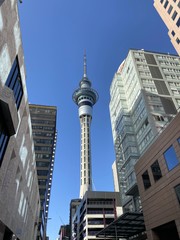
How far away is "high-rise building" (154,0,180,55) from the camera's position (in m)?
42.2

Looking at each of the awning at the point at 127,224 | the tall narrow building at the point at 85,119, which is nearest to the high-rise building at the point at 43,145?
the tall narrow building at the point at 85,119

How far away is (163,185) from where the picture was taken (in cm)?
2397

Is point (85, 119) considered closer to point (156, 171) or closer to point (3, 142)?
point (156, 171)

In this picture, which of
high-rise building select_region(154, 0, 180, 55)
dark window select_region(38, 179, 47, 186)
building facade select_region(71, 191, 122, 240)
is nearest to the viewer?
high-rise building select_region(154, 0, 180, 55)

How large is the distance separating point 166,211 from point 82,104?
467 feet

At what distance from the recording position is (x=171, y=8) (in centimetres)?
4438

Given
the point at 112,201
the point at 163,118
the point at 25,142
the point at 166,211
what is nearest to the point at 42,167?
the point at 112,201

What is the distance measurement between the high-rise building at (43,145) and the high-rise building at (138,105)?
34895mm

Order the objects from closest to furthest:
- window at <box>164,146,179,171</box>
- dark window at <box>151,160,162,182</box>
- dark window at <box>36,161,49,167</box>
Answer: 1. window at <box>164,146,179,171</box>
2. dark window at <box>151,160,162,182</box>
3. dark window at <box>36,161,49,167</box>

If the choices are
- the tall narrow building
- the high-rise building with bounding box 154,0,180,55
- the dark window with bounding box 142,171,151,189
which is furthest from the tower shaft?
the high-rise building with bounding box 154,0,180,55

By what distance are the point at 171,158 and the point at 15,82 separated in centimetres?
1837

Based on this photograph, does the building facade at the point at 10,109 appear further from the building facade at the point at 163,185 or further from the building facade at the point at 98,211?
the building facade at the point at 98,211

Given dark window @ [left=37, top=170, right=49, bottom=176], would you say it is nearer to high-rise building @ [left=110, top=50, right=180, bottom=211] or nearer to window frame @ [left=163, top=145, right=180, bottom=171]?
high-rise building @ [left=110, top=50, right=180, bottom=211]

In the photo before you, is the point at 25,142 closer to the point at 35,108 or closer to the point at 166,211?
the point at 166,211
